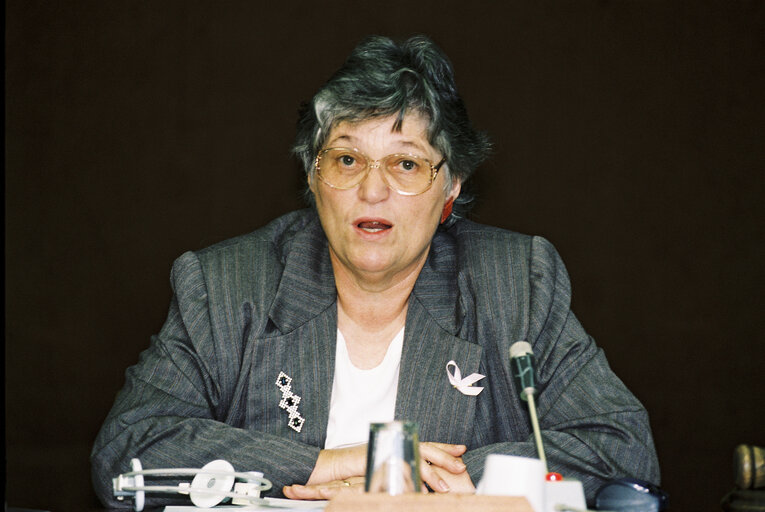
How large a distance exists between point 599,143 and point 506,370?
166 centimetres

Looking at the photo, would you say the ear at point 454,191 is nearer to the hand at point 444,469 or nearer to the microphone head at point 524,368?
the hand at point 444,469

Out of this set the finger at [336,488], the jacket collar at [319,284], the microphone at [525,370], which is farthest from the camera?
the jacket collar at [319,284]

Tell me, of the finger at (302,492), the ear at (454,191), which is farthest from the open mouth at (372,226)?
the finger at (302,492)

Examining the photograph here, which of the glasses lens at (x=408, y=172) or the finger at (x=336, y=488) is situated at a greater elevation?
the glasses lens at (x=408, y=172)

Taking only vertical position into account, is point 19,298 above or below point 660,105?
below

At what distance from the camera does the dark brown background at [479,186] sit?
10.9 feet

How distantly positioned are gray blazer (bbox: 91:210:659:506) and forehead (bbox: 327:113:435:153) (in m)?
0.33

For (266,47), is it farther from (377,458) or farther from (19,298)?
(377,458)

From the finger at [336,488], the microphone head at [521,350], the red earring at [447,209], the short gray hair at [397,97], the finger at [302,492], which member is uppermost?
the short gray hair at [397,97]

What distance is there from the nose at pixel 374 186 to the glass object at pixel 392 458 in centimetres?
100

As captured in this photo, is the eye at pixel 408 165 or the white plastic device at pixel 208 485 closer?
the white plastic device at pixel 208 485

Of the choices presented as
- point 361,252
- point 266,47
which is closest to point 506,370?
point 361,252

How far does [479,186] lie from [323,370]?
157 centimetres

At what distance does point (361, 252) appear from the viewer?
2.02m
